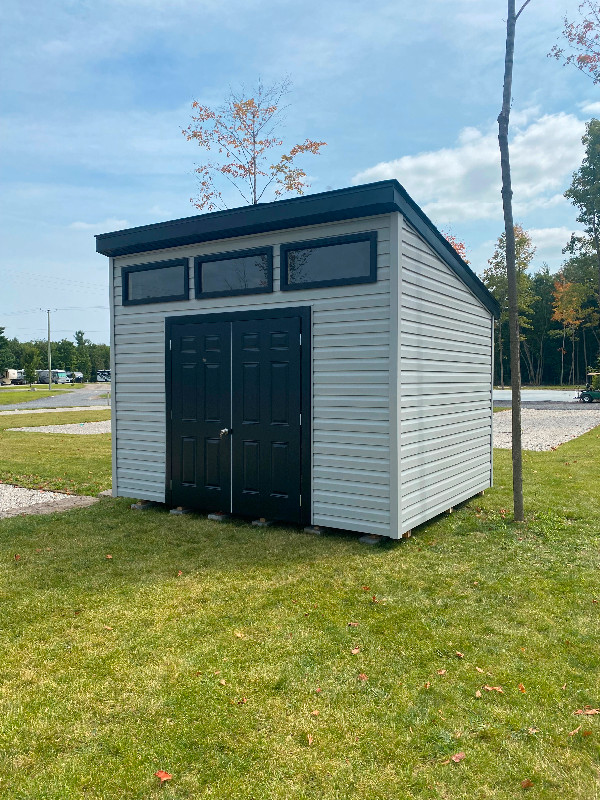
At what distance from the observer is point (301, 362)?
5863 millimetres

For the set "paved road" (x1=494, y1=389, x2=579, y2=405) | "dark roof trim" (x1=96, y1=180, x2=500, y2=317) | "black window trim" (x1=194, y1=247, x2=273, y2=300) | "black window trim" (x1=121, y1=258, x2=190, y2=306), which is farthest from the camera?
"paved road" (x1=494, y1=389, x2=579, y2=405)

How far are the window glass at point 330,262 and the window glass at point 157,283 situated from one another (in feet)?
5.03

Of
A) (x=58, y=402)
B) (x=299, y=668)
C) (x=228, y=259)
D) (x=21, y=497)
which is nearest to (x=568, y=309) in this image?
(x=58, y=402)

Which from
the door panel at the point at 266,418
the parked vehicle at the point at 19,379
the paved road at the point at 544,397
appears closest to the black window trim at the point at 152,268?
the door panel at the point at 266,418

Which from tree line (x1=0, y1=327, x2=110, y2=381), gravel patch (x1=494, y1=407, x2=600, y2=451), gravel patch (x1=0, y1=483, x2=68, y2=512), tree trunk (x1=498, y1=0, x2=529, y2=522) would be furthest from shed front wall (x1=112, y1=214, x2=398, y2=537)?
tree line (x1=0, y1=327, x2=110, y2=381)

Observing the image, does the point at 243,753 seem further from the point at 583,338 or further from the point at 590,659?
the point at 583,338

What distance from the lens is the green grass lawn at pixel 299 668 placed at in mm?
2242

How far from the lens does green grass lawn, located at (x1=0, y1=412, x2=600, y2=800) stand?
2242mm

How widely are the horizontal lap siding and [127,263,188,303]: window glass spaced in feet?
9.37

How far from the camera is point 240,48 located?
12430 mm

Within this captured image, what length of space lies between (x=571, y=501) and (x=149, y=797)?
21.7 feet

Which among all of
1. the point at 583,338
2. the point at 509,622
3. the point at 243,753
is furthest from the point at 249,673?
the point at 583,338

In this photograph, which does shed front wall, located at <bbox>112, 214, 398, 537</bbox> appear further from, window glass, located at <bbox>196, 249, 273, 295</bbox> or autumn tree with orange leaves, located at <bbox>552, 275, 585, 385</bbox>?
autumn tree with orange leaves, located at <bbox>552, 275, 585, 385</bbox>

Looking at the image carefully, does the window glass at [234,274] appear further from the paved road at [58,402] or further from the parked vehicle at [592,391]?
the parked vehicle at [592,391]
